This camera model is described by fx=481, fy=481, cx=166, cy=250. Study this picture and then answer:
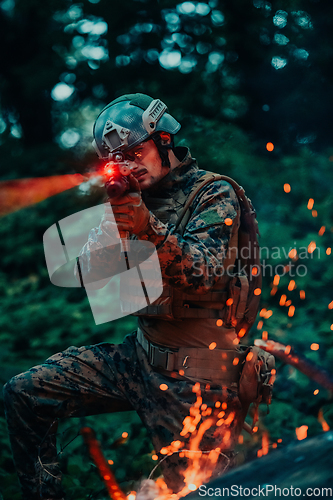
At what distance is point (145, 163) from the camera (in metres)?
2.73

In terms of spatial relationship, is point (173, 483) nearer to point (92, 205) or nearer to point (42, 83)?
point (92, 205)

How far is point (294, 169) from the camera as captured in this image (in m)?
6.24

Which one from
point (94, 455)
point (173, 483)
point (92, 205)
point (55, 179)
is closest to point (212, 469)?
point (173, 483)

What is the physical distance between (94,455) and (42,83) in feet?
14.9

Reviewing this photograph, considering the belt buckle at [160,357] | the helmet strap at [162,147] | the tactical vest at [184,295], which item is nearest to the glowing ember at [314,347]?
the tactical vest at [184,295]

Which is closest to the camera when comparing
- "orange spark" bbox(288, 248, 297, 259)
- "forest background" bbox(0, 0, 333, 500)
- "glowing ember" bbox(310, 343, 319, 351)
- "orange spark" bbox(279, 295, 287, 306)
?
"glowing ember" bbox(310, 343, 319, 351)

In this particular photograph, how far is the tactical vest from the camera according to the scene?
2.51 m

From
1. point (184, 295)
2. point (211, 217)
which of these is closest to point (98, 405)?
point (184, 295)

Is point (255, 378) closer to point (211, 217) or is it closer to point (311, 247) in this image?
point (211, 217)

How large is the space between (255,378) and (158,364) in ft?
1.72

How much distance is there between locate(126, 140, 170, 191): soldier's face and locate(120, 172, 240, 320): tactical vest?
0.57 ft

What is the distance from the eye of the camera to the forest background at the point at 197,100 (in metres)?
5.90

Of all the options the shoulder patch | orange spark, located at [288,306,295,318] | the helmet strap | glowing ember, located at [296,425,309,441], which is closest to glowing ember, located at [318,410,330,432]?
glowing ember, located at [296,425,309,441]

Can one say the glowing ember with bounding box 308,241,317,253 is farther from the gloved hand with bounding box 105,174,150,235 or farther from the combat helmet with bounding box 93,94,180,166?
the gloved hand with bounding box 105,174,150,235
